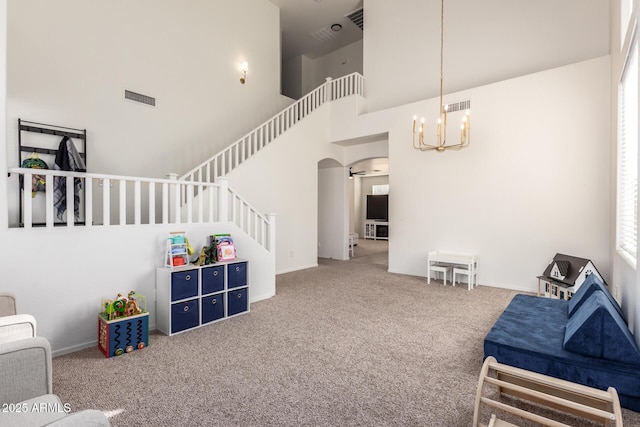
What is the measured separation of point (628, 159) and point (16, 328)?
16.3 feet

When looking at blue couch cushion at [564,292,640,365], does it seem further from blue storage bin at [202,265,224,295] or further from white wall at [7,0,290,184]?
white wall at [7,0,290,184]

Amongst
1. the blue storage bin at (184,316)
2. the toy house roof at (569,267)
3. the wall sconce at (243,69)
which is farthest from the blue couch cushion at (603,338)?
the wall sconce at (243,69)

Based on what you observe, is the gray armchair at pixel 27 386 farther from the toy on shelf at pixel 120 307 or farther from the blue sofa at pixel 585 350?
the blue sofa at pixel 585 350

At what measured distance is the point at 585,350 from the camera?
1.98m

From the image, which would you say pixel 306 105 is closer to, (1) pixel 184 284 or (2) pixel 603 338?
(1) pixel 184 284

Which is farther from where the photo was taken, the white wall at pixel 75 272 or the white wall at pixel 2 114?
the white wall at pixel 75 272

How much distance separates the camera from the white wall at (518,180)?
4.24 metres

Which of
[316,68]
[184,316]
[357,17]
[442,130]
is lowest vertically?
[184,316]

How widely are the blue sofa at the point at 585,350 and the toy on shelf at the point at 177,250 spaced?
301cm

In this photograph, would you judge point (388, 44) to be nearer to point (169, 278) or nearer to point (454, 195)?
point (454, 195)

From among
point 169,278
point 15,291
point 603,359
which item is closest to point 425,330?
point 603,359

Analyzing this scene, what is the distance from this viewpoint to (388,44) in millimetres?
6648

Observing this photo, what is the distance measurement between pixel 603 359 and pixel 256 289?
3627 mm

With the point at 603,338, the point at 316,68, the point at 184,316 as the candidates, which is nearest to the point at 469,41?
the point at 316,68
